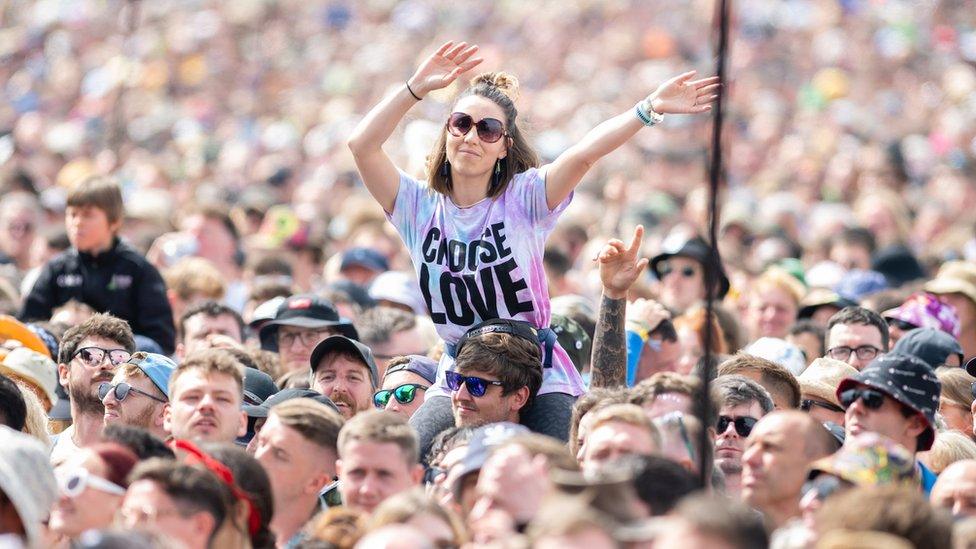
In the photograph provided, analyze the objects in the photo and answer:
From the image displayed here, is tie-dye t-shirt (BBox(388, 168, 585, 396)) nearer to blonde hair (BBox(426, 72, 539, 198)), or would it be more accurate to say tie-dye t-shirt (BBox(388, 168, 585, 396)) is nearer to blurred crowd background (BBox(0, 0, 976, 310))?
blonde hair (BBox(426, 72, 539, 198))

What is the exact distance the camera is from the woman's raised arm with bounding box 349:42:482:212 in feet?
23.3

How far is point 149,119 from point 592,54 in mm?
7918

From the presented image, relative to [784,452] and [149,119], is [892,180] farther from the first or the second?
[784,452]

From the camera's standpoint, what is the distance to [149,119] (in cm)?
2434

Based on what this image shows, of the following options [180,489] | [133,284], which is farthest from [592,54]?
[180,489]

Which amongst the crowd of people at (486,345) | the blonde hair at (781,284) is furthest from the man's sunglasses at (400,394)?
the blonde hair at (781,284)

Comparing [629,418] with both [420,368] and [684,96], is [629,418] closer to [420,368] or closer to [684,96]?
[684,96]

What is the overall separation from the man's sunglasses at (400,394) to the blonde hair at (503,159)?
3.78ft

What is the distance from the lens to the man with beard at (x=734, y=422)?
7.13 m

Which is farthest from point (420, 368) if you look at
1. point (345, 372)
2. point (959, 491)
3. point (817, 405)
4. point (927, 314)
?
point (927, 314)

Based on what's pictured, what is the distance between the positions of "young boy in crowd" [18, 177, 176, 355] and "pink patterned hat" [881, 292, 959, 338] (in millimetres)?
4033

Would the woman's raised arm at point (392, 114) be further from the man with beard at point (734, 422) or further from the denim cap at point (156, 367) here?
the man with beard at point (734, 422)

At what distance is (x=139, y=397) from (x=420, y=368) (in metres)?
1.29

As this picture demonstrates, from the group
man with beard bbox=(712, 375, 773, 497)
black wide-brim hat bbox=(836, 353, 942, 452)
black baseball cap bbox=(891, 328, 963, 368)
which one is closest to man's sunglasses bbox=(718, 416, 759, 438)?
man with beard bbox=(712, 375, 773, 497)
